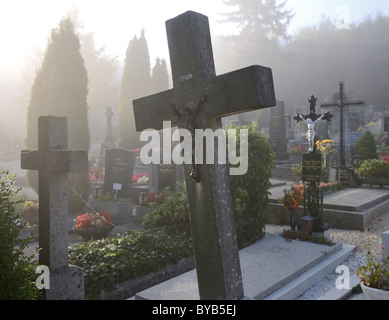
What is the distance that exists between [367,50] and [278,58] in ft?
70.5

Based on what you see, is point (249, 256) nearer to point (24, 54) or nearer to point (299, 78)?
point (24, 54)

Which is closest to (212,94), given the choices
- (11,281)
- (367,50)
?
(11,281)

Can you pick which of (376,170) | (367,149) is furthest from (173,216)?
(367,149)

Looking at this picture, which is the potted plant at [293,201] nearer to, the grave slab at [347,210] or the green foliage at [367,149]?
the grave slab at [347,210]

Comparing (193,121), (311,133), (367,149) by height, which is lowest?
(367,149)

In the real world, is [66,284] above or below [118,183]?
below

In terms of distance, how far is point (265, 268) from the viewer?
4.68m

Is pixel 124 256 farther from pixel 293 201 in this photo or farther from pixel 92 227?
pixel 293 201

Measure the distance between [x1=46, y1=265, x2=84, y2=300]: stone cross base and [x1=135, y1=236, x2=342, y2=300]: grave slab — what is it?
26.6 inches

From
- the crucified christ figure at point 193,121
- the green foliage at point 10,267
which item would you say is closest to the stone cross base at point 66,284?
the green foliage at point 10,267

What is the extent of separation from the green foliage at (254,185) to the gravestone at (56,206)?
11.5ft

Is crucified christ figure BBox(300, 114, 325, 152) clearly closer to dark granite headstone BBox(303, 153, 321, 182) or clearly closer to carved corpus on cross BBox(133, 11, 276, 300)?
dark granite headstone BBox(303, 153, 321, 182)

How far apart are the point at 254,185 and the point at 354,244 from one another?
2215 millimetres

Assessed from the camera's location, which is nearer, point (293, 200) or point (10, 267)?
point (10, 267)
